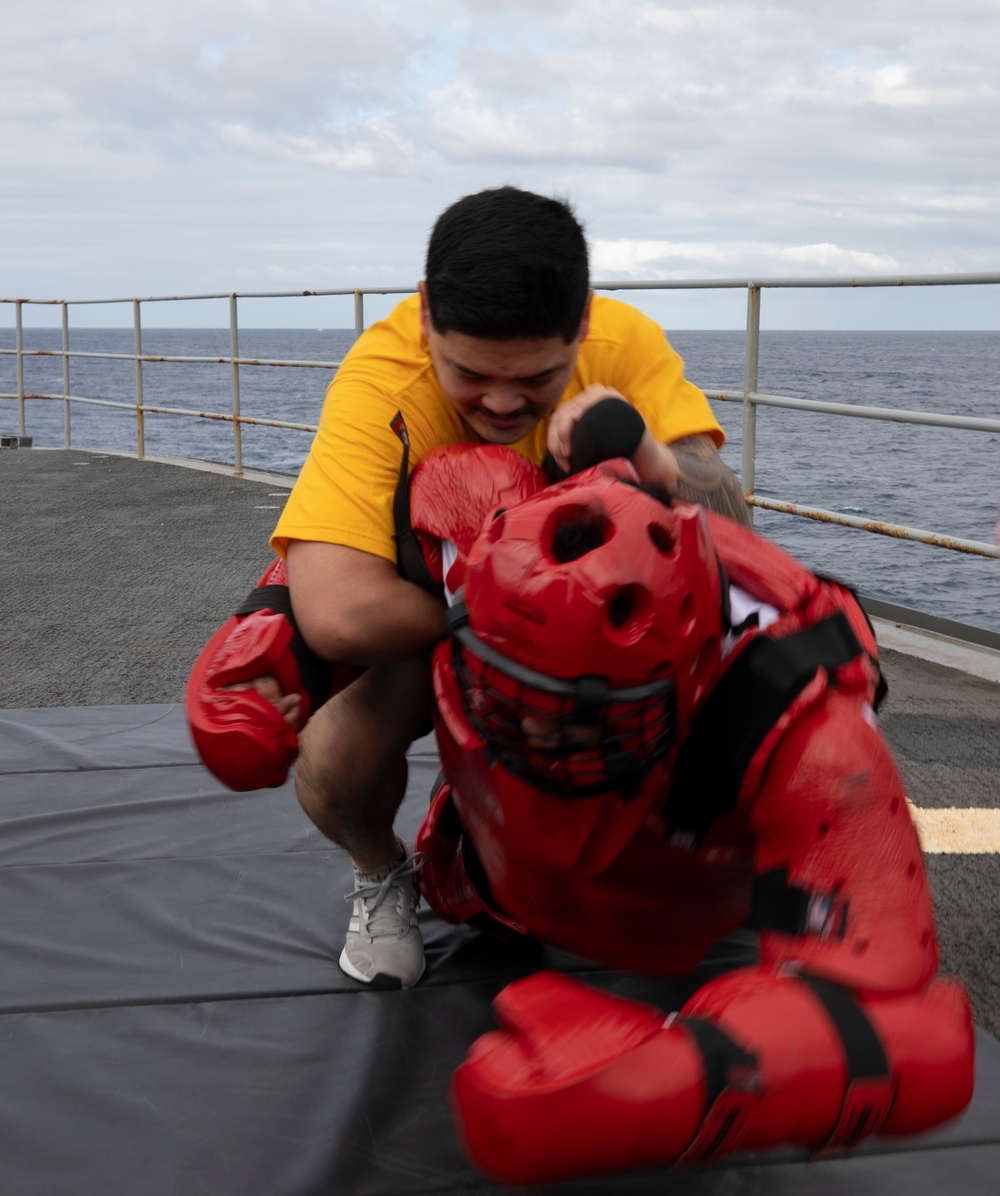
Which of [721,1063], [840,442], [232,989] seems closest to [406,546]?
[232,989]

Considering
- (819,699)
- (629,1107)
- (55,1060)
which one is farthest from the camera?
(55,1060)

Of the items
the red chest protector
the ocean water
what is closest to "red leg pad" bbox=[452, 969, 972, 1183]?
the red chest protector

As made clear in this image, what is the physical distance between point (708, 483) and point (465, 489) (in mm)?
450

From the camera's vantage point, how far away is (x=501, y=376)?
1.68 m

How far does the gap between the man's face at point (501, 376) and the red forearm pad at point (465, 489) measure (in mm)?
129

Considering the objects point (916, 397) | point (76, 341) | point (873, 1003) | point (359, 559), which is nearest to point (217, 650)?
point (359, 559)

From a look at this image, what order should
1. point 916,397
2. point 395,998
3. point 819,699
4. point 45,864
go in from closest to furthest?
1. point 819,699
2. point 395,998
3. point 45,864
4. point 916,397

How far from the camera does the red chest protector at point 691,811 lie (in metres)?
1.27

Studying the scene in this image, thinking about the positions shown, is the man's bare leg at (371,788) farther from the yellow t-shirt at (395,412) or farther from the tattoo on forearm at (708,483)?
the tattoo on forearm at (708,483)

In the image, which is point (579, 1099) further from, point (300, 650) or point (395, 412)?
point (395, 412)

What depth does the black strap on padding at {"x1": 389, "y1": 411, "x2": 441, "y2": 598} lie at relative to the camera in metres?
1.71

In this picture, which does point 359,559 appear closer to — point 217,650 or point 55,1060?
point 217,650

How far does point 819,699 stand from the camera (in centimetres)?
125

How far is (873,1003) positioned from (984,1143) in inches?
26.7
